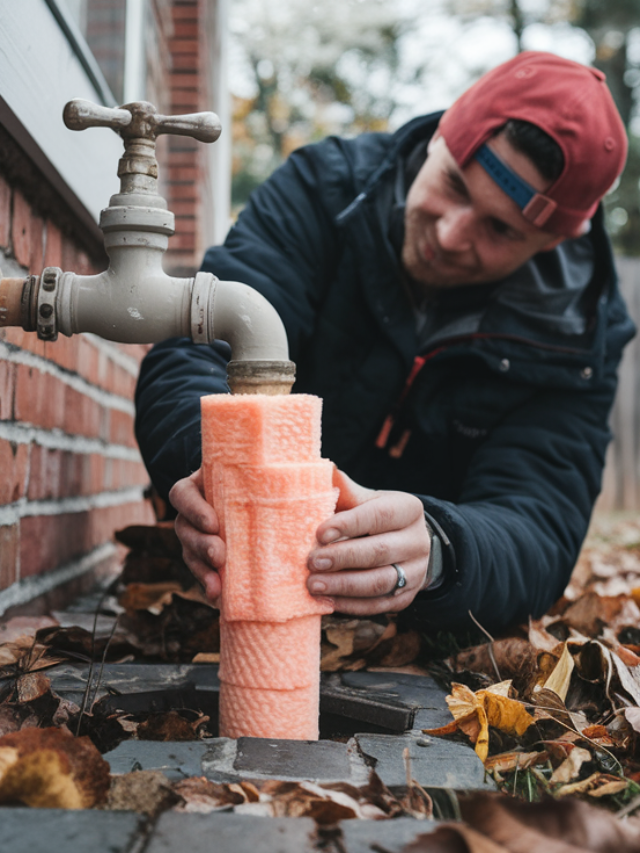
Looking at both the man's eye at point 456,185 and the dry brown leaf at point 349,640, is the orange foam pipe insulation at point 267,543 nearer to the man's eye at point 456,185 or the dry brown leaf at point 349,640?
the dry brown leaf at point 349,640

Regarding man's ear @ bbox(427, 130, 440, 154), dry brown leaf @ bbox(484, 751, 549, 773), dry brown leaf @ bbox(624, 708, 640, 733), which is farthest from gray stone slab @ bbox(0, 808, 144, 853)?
man's ear @ bbox(427, 130, 440, 154)

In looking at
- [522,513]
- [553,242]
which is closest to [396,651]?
[522,513]

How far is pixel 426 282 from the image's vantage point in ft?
6.63

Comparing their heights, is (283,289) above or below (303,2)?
below

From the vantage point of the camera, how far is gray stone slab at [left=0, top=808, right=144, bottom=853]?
0.61 metres

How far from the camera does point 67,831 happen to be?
0.64m

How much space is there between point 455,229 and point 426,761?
1.22 m

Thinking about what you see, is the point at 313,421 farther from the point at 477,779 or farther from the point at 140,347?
the point at 140,347

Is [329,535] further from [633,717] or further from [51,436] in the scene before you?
[51,436]

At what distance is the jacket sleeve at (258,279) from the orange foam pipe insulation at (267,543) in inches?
16.7

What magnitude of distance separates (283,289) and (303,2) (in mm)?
15735

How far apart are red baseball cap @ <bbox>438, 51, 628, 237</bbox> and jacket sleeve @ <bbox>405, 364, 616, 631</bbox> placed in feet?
1.61

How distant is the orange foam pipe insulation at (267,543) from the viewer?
937mm

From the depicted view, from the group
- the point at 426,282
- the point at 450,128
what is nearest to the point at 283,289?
the point at 426,282
